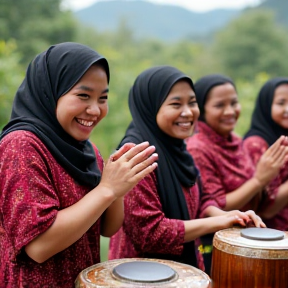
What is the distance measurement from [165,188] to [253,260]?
24.3 inches

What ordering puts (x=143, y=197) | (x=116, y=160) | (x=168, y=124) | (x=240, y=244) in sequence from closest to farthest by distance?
(x=116, y=160) → (x=240, y=244) → (x=143, y=197) → (x=168, y=124)

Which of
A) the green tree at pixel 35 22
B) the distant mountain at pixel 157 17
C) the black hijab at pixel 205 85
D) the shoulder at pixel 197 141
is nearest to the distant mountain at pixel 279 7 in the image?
the distant mountain at pixel 157 17

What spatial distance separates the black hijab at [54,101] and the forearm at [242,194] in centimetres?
115

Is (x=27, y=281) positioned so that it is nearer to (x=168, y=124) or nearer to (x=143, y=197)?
(x=143, y=197)

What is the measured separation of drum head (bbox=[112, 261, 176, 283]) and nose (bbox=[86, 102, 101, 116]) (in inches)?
22.5

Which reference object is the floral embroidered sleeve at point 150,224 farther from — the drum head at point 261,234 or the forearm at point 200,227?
the drum head at point 261,234

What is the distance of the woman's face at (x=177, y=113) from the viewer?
8.11 feet

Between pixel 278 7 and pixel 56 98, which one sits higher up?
pixel 278 7

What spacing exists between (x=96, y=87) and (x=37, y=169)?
0.40m

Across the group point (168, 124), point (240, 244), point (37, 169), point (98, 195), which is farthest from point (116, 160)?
point (168, 124)

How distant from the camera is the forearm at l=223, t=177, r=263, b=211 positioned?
2835 millimetres

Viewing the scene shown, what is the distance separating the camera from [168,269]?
1660mm

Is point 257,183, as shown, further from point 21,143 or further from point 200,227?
point 21,143

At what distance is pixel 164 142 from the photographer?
252cm
